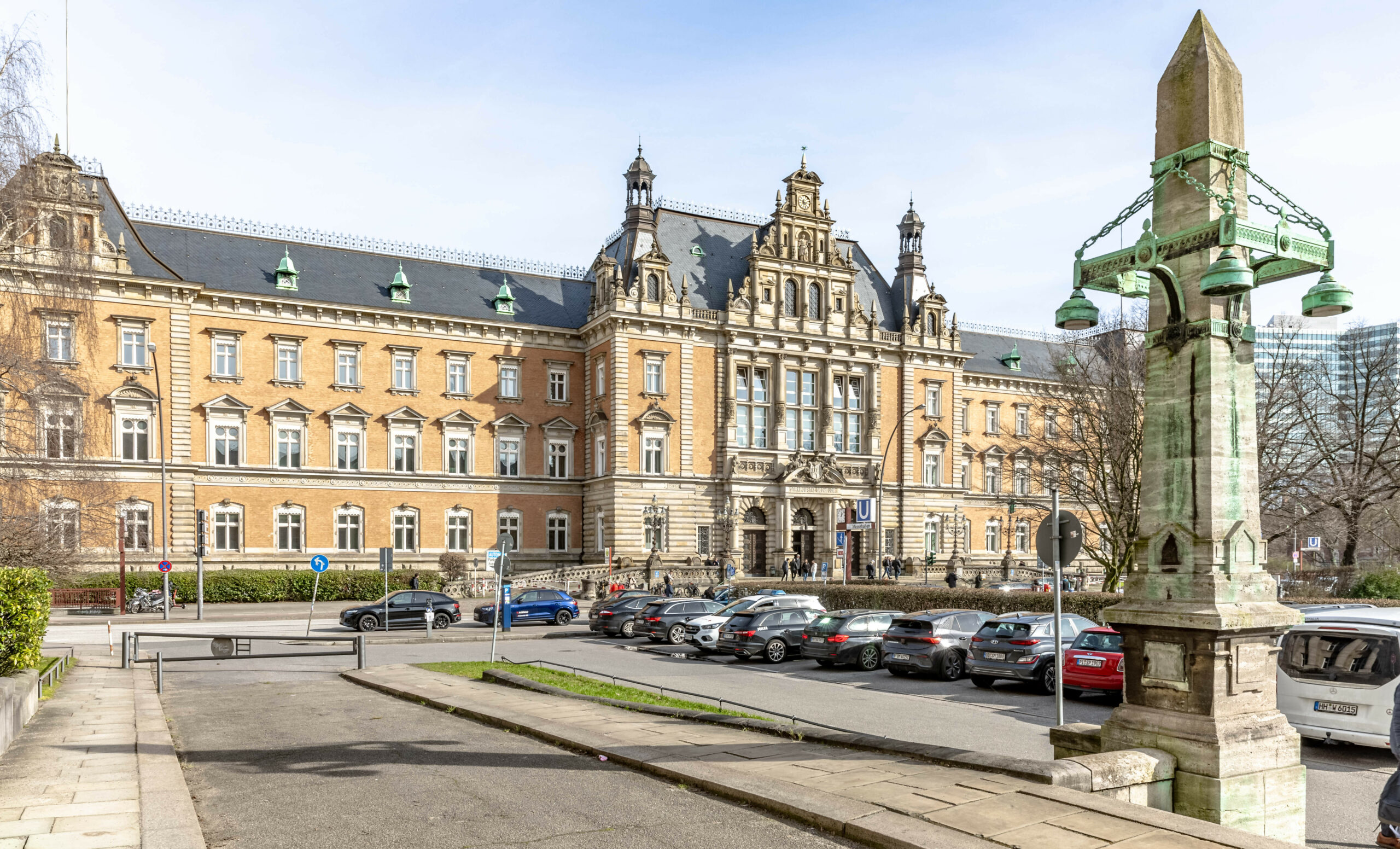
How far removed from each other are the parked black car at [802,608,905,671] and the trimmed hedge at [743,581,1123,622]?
179 centimetres

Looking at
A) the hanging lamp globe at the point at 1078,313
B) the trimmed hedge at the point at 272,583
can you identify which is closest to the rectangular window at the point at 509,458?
the trimmed hedge at the point at 272,583

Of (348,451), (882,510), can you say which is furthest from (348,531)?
(882,510)

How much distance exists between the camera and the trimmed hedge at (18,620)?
42.1 ft

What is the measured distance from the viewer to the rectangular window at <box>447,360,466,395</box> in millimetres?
52781

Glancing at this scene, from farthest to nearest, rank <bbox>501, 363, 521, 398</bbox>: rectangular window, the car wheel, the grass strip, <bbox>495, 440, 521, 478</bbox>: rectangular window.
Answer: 1. <bbox>501, 363, 521, 398</bbox>: rectangular window
2. <bbox>495, 440, 521, 478</bbox>: rectangular window
3. the car wheel
4. the grass strip

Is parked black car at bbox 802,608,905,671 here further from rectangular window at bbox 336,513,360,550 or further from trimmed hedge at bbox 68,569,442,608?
rectangular window at bbox 336,513,360,550

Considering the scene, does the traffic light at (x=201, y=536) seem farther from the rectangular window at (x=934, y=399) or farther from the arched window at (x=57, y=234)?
the rectangular window at (x=934, y=399)

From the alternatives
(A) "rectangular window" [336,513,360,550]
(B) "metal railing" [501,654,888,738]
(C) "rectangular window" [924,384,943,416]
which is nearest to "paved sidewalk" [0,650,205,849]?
(B) "metal railing" [501,654,888,738]

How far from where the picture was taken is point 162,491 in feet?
135

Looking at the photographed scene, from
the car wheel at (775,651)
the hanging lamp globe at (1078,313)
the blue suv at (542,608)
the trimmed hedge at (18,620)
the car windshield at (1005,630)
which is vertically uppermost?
the hanging lamp globe at (1078,313)

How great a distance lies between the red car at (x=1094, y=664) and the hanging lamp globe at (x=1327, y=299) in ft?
33.1

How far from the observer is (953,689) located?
20.1 m

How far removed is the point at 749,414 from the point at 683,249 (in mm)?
10239

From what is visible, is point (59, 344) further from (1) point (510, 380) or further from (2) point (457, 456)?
(1) point (510, 380)
